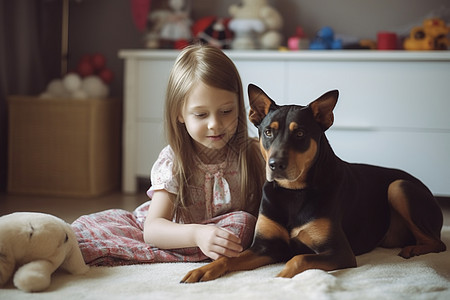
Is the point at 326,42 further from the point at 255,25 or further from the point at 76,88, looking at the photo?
the point at 76,88

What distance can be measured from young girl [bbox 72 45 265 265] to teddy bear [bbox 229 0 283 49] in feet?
4.68

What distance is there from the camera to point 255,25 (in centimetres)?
327

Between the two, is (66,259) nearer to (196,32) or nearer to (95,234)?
(95,234)

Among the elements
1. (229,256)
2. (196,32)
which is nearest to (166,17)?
(196,32)

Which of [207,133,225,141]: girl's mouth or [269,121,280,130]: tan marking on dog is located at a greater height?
[269,121,280,130]: tan marking on dog

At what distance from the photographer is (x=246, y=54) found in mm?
3088

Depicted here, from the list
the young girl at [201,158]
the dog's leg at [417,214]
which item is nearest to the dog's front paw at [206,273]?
the young girl at [201,158]

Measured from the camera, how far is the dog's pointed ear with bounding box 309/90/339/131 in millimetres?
1564

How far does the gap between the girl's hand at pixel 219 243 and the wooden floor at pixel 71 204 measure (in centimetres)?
103

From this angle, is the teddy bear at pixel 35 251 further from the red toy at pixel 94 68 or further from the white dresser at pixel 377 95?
the red toy at pixel 94 68

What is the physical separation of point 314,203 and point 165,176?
0.50 metres

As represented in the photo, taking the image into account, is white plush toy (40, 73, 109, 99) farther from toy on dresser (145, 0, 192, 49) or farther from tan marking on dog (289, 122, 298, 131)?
tan marking on dog (289, 122, 298, 131)

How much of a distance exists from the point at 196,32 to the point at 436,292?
2.35 m

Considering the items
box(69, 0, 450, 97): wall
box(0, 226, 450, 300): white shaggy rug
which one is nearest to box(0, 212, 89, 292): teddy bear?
box(0, 226, 450, 300): white shaggy rug
